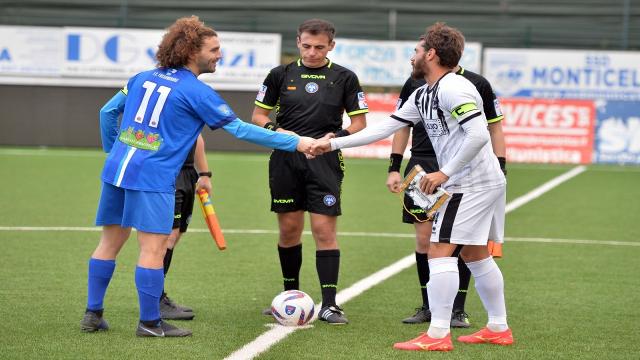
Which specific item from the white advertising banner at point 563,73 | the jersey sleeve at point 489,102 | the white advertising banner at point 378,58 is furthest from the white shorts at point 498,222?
the white advertising banner at point 378,58

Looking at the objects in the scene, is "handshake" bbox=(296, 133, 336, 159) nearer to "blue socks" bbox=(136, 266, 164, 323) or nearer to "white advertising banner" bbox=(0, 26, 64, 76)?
"blue socks" bbox=(136, 266, 164, 323)

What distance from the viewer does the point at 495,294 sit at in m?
7.20

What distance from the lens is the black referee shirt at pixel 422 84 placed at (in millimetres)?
7977

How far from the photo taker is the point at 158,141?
6961 millimetres

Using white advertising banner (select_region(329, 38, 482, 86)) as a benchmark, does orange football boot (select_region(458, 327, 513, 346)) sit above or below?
below

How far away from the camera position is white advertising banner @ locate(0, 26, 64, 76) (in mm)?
27750

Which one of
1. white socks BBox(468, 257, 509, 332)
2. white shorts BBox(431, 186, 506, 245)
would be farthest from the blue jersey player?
white socks BBox(468, 257, 509, 332)

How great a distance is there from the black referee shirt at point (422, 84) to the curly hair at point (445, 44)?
91 centimetres

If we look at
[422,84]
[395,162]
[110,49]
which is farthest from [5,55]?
[422,84]

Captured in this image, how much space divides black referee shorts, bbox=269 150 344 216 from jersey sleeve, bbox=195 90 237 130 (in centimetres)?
114

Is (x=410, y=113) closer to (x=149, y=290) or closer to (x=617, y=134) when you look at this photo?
(x=149, y=290)

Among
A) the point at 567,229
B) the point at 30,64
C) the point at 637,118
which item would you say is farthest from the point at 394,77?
the point at 567,229

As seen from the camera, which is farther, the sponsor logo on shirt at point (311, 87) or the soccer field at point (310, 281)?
the sponsor logo on shirt at point (311, 87)

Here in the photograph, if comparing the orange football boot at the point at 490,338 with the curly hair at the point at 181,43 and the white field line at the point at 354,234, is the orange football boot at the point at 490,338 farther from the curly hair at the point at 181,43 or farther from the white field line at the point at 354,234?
the white field line at the point at 354,234
